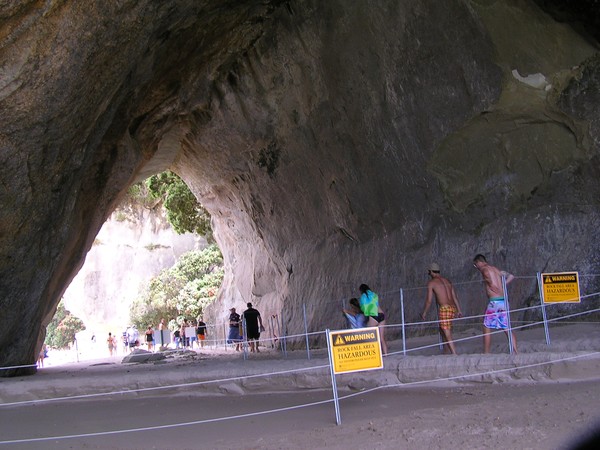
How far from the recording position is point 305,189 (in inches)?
594

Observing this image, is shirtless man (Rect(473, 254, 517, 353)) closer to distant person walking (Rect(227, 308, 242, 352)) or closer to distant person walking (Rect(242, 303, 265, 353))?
distant person walking (Rect(242, 303, 265, 353))

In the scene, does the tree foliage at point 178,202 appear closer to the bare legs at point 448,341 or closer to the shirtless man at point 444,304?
the shirtless man at point 444,304

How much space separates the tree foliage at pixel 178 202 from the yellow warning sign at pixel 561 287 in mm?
17150

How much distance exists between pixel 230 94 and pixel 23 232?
246 inches

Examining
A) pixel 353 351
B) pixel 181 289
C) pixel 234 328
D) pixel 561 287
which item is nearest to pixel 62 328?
pixel 181 289

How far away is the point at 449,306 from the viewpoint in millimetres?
8500

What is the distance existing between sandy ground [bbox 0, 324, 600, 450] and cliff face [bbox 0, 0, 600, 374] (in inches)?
101

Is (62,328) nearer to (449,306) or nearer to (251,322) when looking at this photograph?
(251,322)

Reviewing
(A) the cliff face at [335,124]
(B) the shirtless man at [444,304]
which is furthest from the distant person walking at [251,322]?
(B) the shirtless man at [444,304]

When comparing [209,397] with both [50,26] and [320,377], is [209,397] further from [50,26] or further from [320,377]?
[50,26]

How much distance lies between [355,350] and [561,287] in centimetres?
319

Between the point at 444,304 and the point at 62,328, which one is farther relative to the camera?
the point at 62,328

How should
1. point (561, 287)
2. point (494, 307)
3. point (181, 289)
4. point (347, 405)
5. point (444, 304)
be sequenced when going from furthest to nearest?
point (181, 289), point (444, 304), point (494, 307), point (561, 287), point (347, 405)

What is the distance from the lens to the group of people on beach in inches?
308
